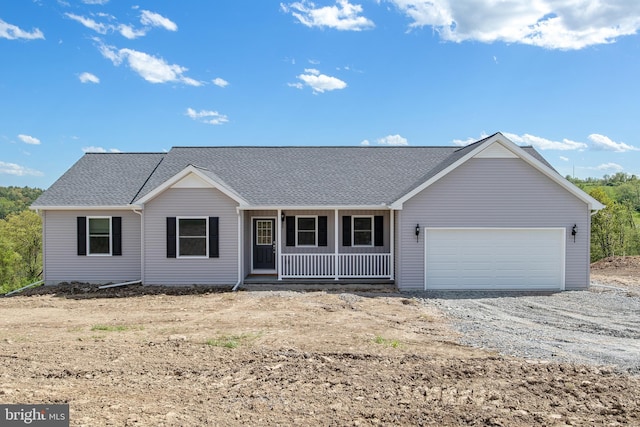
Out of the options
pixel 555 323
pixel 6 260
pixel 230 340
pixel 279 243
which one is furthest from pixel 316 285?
pixel 6 260

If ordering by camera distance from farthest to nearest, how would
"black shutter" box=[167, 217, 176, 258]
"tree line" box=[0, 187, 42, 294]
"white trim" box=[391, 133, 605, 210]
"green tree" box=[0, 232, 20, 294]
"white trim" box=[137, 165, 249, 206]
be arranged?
"tree line" box=[0, 187, 42, 294] < "green tree" box=[0, 232, 20, 294] < "black shutter" box=[167, 217, 176, 258] < "white trim" box=[137, 165, 249, 206] < "white trim" box=[391, 133, 605, 210]

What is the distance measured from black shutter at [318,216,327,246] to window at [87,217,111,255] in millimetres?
7343

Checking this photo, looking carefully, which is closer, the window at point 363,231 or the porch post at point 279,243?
the porch post at point 279,243

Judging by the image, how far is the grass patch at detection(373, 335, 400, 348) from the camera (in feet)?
26.9

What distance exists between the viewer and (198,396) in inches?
230

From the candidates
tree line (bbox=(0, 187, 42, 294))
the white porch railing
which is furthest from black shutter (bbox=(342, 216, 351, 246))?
tree line (bbox=(0, 187, 42, 294))

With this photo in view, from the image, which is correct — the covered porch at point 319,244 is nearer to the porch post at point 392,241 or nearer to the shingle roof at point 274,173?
the porch post at point 392,241

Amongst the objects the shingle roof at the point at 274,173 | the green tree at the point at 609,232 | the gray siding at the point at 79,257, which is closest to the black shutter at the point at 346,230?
the shingle roof at the point at 274,173

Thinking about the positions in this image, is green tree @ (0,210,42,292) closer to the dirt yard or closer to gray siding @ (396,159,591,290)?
the dirt yard

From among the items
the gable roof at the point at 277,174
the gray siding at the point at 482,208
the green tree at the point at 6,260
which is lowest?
the green tree at the point at 6,260

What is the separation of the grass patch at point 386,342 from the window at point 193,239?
8.27 metres

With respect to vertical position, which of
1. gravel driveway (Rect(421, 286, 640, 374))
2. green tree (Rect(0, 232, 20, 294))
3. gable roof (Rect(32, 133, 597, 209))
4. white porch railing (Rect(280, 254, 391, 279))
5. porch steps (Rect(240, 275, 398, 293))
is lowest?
green tree (Rect(0, 232, 20, 294))

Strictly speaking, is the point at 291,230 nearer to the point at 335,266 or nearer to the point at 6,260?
the point at 335,266

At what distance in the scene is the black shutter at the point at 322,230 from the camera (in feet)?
55.5
